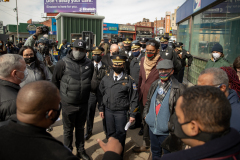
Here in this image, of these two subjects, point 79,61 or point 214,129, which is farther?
point 79,61

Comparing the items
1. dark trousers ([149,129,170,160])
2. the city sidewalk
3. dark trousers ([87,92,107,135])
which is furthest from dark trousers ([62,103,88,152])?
dark trousers ([149,129,170,160])

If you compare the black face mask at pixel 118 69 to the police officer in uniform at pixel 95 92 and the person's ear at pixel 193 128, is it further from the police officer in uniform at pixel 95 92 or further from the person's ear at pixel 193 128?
the person's ear at pixel 193 128

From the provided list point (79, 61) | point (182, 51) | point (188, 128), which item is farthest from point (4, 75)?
point (182, 51)

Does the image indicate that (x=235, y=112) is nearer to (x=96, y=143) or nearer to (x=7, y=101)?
(x=7, y=101)

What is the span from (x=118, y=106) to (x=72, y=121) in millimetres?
956

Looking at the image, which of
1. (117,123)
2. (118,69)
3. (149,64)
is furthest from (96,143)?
(149,64)

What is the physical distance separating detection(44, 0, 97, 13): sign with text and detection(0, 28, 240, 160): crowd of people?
2328 centimetres

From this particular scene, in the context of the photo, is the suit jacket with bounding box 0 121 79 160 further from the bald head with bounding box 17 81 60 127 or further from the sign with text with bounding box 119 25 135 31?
the sign with text with bounding box 119 25 135 31

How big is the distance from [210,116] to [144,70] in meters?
2.84

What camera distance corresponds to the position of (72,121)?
3516mm

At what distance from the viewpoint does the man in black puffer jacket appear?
6.22ft

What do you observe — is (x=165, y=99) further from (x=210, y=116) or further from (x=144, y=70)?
(x=210, y=116)

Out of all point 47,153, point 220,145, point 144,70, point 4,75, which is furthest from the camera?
point 144,70

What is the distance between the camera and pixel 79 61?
140 inches
